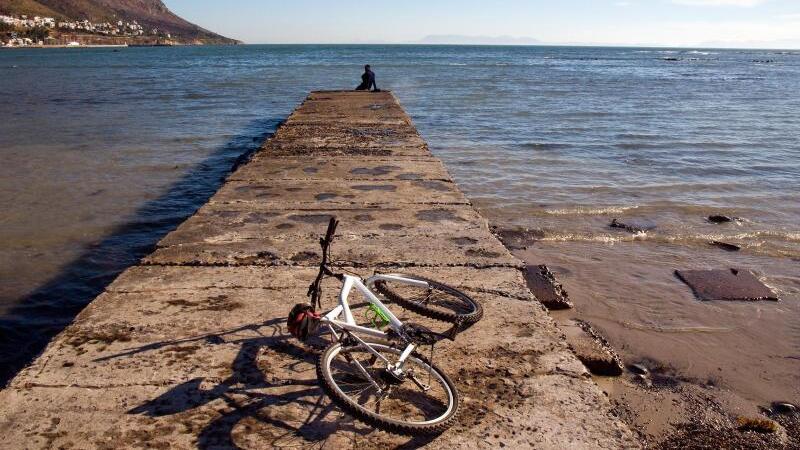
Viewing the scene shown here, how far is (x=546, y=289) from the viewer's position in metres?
5.75

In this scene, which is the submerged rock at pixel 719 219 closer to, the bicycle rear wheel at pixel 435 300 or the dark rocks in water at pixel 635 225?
the dark rocks in water at pixel 635 225

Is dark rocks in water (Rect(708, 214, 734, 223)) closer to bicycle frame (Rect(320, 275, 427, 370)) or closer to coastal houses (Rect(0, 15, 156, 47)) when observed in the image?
bicycle frame (Rect(320, 275, 427, 370))

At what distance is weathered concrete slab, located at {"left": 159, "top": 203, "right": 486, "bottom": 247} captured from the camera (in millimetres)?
5277

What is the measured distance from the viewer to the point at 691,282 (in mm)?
6434

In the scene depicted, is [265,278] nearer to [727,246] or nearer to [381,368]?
[381,368]

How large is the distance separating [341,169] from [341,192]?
128 centimetres

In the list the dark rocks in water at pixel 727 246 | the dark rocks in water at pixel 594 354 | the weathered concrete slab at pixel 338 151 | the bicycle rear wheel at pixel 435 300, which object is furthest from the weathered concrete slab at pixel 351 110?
the bicycle rear wheel at pixel 435 300

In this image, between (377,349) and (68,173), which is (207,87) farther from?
(377,349)

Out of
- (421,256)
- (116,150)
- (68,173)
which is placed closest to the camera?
(421,256)

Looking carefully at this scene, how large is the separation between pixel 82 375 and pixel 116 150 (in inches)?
464

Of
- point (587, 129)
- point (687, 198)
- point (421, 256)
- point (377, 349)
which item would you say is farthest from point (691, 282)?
point (587, 129)

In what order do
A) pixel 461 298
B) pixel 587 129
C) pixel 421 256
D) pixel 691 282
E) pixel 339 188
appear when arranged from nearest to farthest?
pixel 461 298, pixel 421 256, pixel 691 282, pixel 339 188, pixel 587 129


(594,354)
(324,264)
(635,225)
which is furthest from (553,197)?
(324,264)

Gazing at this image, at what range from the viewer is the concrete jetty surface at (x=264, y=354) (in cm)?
269
